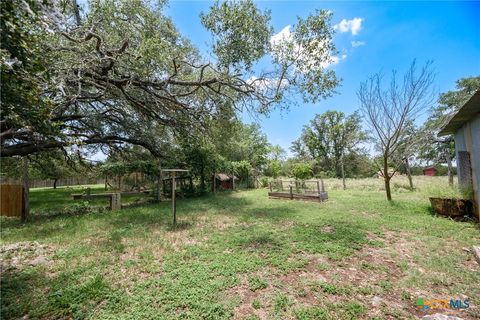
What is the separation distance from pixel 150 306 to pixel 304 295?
198 cm

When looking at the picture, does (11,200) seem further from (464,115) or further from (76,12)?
(464,115)

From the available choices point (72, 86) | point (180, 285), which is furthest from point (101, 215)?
point (180, 285)

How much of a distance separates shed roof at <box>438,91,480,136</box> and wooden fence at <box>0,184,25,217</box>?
12.9 m

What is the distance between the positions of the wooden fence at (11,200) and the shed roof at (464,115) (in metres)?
12.9

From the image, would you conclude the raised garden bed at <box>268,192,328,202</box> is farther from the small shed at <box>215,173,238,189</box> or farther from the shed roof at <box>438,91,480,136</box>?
the small shed at <box>215,173,238,189</box>

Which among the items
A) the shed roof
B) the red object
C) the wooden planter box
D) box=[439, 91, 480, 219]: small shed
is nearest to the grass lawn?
the wooden planter box

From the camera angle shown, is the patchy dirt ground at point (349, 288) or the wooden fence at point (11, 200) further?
the wooden fence at point (11, 200)

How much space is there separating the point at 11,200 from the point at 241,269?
8524 mm

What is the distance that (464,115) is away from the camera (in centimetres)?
527

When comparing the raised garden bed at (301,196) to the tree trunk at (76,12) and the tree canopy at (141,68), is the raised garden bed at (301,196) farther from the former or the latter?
the tree trunk at (76,12)

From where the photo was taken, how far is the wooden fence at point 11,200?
22.0 feet

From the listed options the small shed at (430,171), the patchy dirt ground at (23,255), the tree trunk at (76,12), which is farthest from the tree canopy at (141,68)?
the small shed at (430,171)

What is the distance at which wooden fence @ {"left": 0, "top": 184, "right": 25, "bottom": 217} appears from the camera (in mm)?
6719

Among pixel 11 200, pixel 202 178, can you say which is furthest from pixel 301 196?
pixel 11 200
